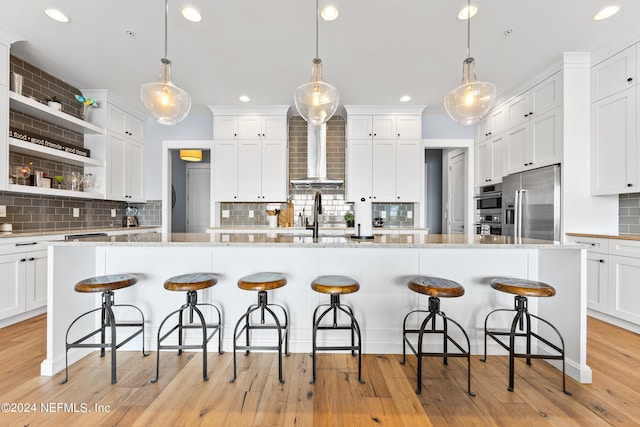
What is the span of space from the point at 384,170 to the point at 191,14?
10.6ft

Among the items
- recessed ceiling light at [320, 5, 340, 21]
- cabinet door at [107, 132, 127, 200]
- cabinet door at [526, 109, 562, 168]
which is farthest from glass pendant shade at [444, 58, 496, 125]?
cabinet door at [107, 132, 127, 200]

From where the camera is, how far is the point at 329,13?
2.47 m

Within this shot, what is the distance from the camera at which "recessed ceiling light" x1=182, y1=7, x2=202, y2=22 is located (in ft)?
8.00

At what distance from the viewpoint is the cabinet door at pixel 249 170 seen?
4.63 meters

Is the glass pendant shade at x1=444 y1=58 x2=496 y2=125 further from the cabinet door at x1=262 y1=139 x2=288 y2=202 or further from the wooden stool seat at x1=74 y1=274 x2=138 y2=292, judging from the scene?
the cabinet door at x1=262 y1=139 x2=288 y2=202

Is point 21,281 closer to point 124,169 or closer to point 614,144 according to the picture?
point 124,169

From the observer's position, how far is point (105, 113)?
13.4 ft

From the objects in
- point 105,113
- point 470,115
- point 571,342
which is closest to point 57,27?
point 105,113

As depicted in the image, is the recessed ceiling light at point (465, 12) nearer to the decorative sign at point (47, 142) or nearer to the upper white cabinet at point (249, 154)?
the upper white cabinet at point (249, 154)

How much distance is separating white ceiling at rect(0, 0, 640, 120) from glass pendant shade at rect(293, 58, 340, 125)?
826 mm

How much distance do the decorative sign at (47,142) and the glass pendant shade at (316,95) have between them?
3226 mm

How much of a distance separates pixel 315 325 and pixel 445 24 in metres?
2.89

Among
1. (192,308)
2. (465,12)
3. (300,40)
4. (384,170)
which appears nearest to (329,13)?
(300,40)

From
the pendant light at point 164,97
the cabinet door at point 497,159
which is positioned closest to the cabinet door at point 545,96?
the cabinet door at point 497,159
